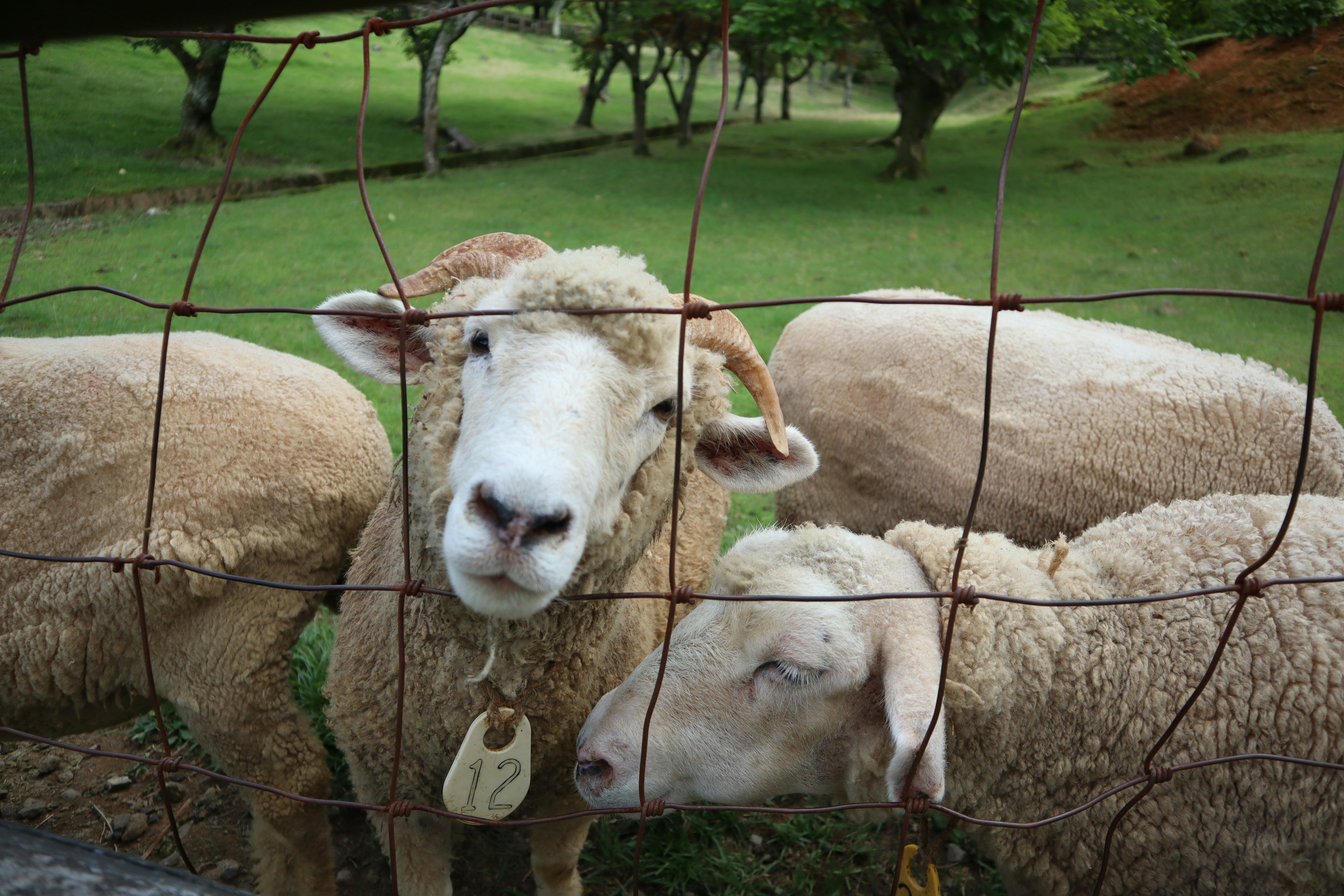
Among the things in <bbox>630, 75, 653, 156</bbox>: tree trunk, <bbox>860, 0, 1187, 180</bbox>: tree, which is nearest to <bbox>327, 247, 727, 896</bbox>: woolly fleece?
<bbox>860, 0, 1187, 180</bbox>: tree

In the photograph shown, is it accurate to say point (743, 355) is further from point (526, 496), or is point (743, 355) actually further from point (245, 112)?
point (245, 112)

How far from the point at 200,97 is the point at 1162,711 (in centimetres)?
469

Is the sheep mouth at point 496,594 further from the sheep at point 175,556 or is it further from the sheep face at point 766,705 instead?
the sheep at point 175,556

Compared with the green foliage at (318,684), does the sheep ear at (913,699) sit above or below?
above

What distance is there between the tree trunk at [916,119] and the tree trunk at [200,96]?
10617 mm

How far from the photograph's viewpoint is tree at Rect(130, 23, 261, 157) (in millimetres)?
4035

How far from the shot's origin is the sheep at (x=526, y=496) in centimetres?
131

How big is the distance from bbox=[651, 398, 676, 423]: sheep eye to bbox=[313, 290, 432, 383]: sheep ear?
59 centimetres

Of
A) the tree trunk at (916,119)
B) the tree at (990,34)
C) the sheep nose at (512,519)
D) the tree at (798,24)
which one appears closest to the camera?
the sheep nose at (512,519)

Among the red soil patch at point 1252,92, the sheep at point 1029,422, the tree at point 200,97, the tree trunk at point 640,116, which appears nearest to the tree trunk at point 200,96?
the tree at point 200,97

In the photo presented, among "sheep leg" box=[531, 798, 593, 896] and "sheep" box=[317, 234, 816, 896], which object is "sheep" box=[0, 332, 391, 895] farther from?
"sheep leg" box=[531, 798, 593, 896]

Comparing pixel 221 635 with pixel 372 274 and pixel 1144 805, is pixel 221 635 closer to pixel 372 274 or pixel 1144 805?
pixel 1144 805

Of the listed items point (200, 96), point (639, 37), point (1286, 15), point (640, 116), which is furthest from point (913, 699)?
point (639, 37)

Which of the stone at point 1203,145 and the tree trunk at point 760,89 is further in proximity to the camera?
the tree trunk at point 760,89
